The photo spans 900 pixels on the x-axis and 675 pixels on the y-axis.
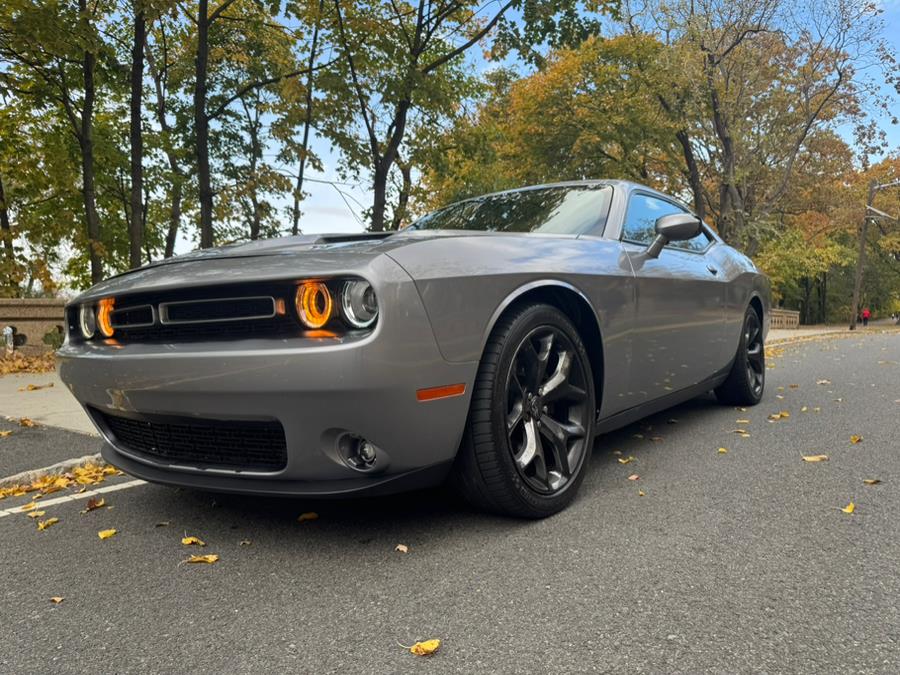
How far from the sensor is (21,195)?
1485 cm

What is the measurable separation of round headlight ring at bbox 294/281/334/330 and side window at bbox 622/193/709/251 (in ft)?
6.04

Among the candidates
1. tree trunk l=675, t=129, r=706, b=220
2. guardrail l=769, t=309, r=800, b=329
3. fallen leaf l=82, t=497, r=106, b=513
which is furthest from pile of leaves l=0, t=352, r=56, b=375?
guardrail l=769, t=309, r=800, b=329

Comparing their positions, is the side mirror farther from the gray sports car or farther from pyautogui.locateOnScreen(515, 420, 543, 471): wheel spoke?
pyautogui.locateOnScreen(515, 420, 543, 471): wheel spoke

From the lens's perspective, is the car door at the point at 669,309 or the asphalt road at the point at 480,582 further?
the car door at the point at 669,309

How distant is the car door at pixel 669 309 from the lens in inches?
126

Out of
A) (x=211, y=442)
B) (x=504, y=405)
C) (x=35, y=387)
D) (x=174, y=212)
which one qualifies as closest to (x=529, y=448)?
(x=504, y=405)

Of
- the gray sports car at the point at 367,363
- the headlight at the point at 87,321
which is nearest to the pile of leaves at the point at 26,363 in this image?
the headlight at the point at 87,321

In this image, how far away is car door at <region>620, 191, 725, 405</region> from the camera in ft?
10.5

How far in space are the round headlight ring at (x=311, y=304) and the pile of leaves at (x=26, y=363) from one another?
692 cm

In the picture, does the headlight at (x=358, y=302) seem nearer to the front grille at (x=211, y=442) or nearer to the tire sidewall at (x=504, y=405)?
the front grille at (x=211, y=442)

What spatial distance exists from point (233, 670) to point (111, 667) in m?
0.31

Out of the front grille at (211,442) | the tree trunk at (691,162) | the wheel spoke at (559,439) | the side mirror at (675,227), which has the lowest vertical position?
the wheel spoke at (559,439)

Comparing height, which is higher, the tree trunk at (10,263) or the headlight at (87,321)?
the tree trunk at (10,263)

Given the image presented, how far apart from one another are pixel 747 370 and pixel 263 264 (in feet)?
12.8
